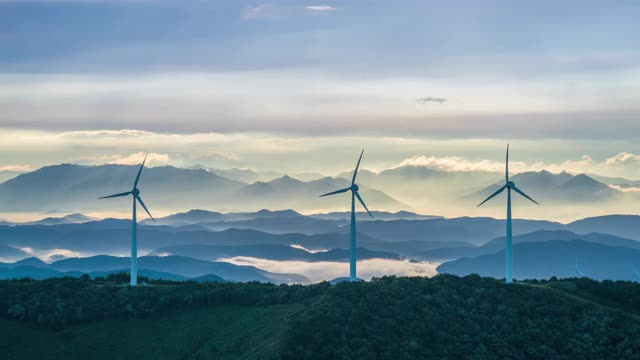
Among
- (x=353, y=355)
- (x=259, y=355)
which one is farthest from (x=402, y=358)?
(x=259, y=355)

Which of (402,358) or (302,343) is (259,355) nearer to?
(302,343)

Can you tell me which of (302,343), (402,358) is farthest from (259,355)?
A: (402,358)

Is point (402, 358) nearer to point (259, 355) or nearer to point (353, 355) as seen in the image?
point (353, 355)
